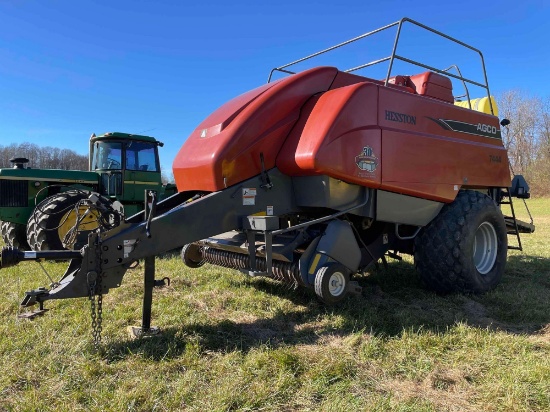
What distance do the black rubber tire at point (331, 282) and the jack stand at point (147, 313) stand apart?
1.37m

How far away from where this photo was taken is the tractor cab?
8.45 m

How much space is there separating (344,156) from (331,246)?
2.66 ft

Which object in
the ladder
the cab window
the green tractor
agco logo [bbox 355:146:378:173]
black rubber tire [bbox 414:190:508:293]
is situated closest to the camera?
agco logo [bbox 355:146:378:173]

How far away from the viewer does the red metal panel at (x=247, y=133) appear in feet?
12.4

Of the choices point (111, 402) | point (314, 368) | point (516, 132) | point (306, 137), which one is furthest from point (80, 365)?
point (516, 132)

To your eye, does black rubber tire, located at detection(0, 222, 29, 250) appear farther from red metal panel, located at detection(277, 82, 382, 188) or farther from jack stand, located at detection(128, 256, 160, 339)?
red metal panel, located at detection(277, 82, 382, 188)

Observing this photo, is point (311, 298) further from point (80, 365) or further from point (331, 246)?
point (80, 365)

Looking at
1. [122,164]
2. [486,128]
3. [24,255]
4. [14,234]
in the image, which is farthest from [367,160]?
[14,234]

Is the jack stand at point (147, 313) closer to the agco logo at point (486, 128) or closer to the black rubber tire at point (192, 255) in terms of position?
the black rubber tire at point (192, 255)

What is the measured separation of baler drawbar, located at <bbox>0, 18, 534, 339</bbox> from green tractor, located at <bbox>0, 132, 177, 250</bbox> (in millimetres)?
2906

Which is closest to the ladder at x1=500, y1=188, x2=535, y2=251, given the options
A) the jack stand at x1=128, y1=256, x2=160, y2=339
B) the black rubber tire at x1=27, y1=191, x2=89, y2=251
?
the jack stand at x1=128, y1=256, x2=160, y2=339

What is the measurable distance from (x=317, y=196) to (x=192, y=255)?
182cm

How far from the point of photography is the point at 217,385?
104 inches

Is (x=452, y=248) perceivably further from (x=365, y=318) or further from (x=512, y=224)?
(x=512, y=224)
